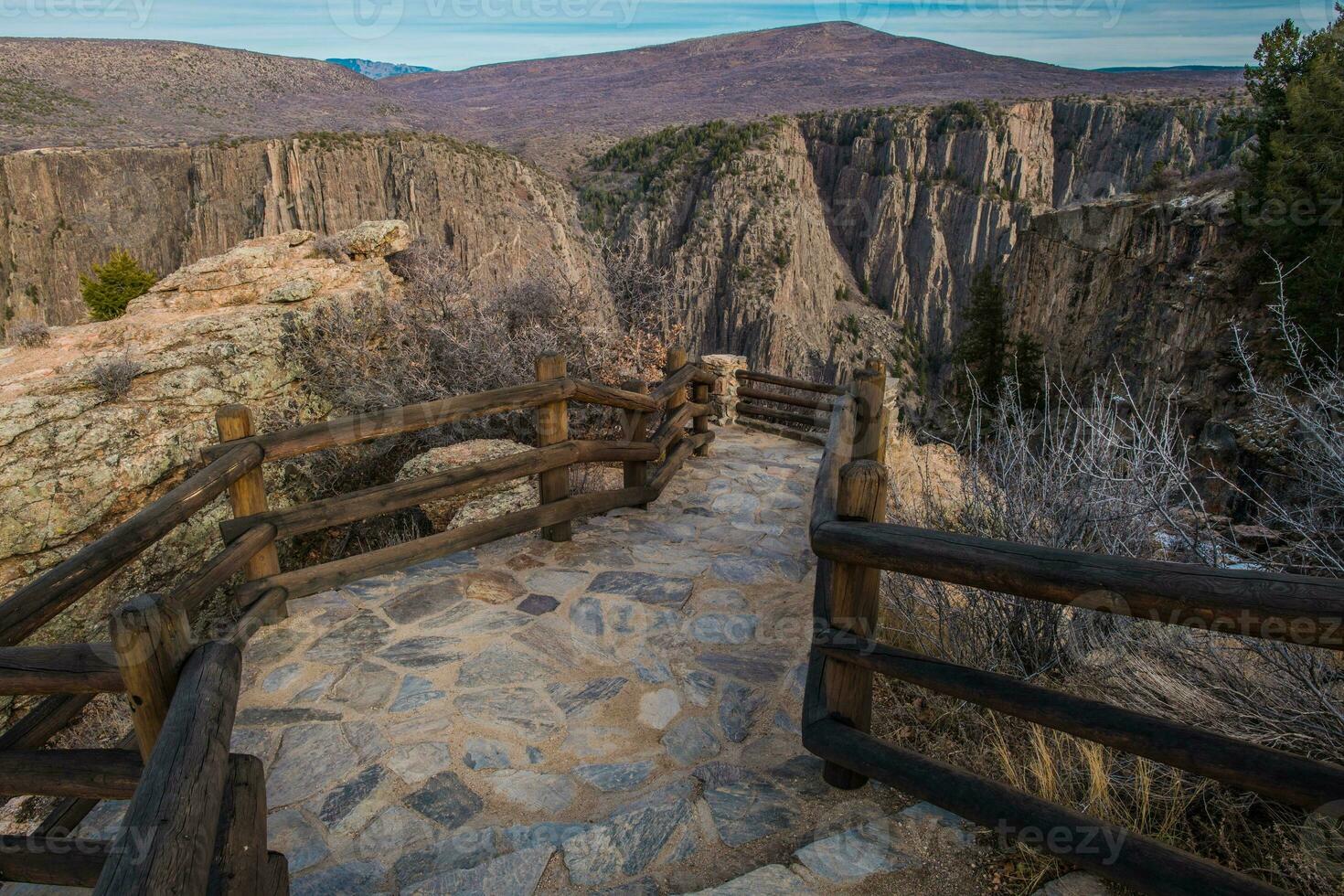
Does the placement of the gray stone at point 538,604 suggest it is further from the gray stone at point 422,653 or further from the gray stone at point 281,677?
the gray stone at point 281,677

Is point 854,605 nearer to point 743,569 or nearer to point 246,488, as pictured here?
point 743,569

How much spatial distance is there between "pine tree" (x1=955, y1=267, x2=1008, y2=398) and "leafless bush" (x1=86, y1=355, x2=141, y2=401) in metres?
30.4

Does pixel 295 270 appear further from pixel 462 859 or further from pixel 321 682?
pixel 462 859

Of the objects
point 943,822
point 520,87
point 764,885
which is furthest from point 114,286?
point 520,87

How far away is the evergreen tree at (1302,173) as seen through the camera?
17.2 meters

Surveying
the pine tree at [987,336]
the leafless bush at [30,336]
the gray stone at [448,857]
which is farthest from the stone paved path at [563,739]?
the pine tree at [987,336]

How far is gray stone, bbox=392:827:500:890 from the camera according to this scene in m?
2.29

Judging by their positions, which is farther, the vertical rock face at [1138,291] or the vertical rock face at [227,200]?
the vertical rock face at [227,200]

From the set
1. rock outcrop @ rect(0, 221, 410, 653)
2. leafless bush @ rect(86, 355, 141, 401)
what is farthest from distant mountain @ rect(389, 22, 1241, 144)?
leafless bush @ rect(86, 355, 141, 401)

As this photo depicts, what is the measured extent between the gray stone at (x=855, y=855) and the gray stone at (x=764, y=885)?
0.07 metres

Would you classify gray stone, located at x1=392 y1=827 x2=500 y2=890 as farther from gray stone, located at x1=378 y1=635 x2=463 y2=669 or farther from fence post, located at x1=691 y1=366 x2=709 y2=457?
fence post, located at x1=691 y1=366 x2=709 y2=457

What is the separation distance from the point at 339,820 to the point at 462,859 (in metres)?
0.51

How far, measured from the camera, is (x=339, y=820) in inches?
99.8

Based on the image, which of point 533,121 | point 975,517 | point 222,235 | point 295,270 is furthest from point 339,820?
point 533,121
